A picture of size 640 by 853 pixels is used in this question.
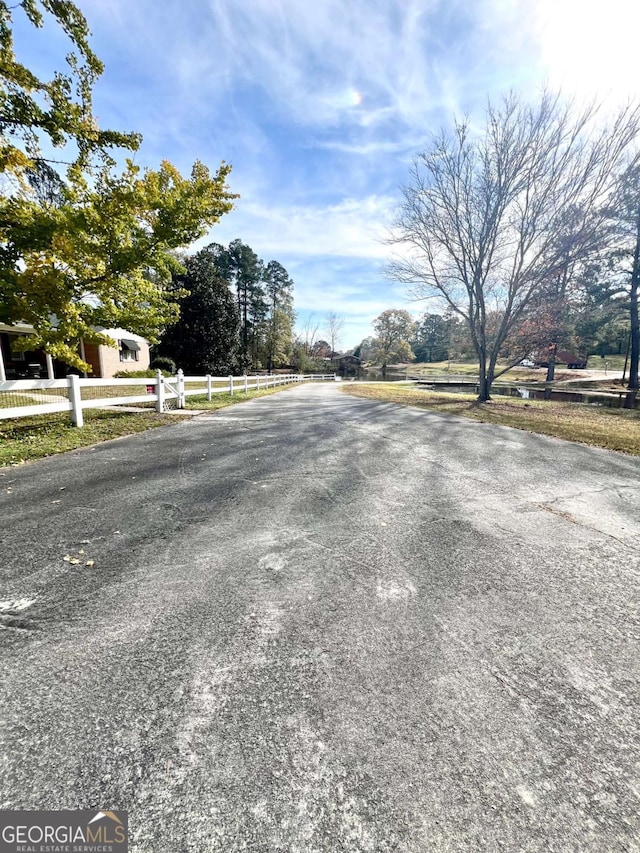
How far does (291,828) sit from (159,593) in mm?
1408

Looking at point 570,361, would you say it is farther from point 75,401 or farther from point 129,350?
point 75,401

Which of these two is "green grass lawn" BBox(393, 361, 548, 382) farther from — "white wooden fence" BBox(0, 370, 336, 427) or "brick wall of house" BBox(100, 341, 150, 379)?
"white wooden fence" BBox(0, 370, 336, 427)

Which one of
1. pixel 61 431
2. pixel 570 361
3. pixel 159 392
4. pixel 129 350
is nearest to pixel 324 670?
pixel 61 431

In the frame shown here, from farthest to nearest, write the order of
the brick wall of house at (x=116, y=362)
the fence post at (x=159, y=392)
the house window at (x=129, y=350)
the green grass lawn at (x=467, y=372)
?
the green grass lawn at (x=467, y=372), the house window at (x=129, y=350), the brick wall of house at (x=116, y=362), the fence post at (x=159, y=392)

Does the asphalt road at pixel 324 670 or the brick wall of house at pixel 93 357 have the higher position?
the brick wall of house at pixel 93 357

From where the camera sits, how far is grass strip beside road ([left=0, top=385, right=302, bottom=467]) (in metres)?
5.23

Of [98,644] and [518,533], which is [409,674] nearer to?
[98,644]

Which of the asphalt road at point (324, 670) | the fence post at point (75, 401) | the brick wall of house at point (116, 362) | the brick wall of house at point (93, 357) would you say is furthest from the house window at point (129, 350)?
the asphalt road at point (324, 670)

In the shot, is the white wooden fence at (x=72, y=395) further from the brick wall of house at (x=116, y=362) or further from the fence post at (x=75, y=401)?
the brick wall of house at (x=116, y=362)

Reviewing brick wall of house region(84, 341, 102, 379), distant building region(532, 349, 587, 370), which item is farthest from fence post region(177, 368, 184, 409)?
distant building region(532, 349, 587, 370)

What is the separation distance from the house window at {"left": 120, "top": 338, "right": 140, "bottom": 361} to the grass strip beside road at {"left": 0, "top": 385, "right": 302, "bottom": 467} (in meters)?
17.4

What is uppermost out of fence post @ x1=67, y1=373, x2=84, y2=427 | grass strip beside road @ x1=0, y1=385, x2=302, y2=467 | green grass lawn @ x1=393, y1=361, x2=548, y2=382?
green grass lawn @ x1=393, y1=361, x2=548, y2=382

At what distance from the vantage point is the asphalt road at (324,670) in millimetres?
1090

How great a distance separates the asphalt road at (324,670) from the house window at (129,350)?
23.8 m
